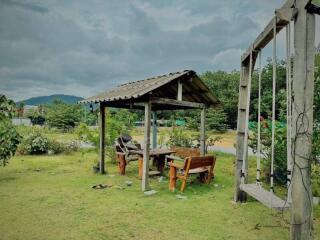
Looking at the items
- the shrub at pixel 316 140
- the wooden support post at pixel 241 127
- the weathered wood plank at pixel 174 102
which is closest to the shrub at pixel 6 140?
the weathered wood plank at pixel 174 102

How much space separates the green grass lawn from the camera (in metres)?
5.09

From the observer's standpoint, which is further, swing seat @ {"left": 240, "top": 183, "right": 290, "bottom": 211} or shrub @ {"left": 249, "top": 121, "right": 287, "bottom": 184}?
shrub @ {"left": 249, "top": 121, "right": 287, "bottom": 184}

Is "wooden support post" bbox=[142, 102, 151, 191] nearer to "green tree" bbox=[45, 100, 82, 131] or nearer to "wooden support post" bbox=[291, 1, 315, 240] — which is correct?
"wooden support post" bbox=[291, 1, 315, 240]

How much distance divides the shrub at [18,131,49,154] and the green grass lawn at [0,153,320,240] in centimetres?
556

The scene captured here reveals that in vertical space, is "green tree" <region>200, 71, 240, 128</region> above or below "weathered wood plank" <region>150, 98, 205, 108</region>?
above

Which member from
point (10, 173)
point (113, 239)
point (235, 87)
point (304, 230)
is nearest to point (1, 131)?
point (10, 173)

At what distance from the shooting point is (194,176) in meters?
9.97

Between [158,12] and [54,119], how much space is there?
26136mm

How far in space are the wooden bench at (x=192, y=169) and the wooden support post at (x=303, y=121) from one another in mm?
3781

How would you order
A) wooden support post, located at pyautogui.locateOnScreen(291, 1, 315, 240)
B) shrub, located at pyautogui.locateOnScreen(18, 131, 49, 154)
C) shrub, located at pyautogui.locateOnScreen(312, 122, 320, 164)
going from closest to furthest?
wooden support post, located at pyautogui.locateOnScreen(291, 1, 315, 240) → shrub, located at pyautogui.locateOnScreen(312, 122, 320, 164) → shrub, located at pyautogui.locateOnScreen(18, 131, 49, 154)

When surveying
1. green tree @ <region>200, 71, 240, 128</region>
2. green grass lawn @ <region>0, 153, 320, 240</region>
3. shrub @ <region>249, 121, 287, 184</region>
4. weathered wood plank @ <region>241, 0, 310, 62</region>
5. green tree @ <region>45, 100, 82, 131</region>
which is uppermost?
green tree @ <region>200, 71, 240, 128</region>

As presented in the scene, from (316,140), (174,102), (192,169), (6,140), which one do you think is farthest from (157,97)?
(6,140)

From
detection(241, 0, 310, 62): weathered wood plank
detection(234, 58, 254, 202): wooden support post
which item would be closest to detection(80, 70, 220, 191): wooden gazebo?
detection(234, 58, 254, 202): wooden support post

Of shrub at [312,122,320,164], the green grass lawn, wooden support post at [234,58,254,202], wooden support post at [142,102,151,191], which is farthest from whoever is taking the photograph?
wooden support post at [142,102,151,191]
